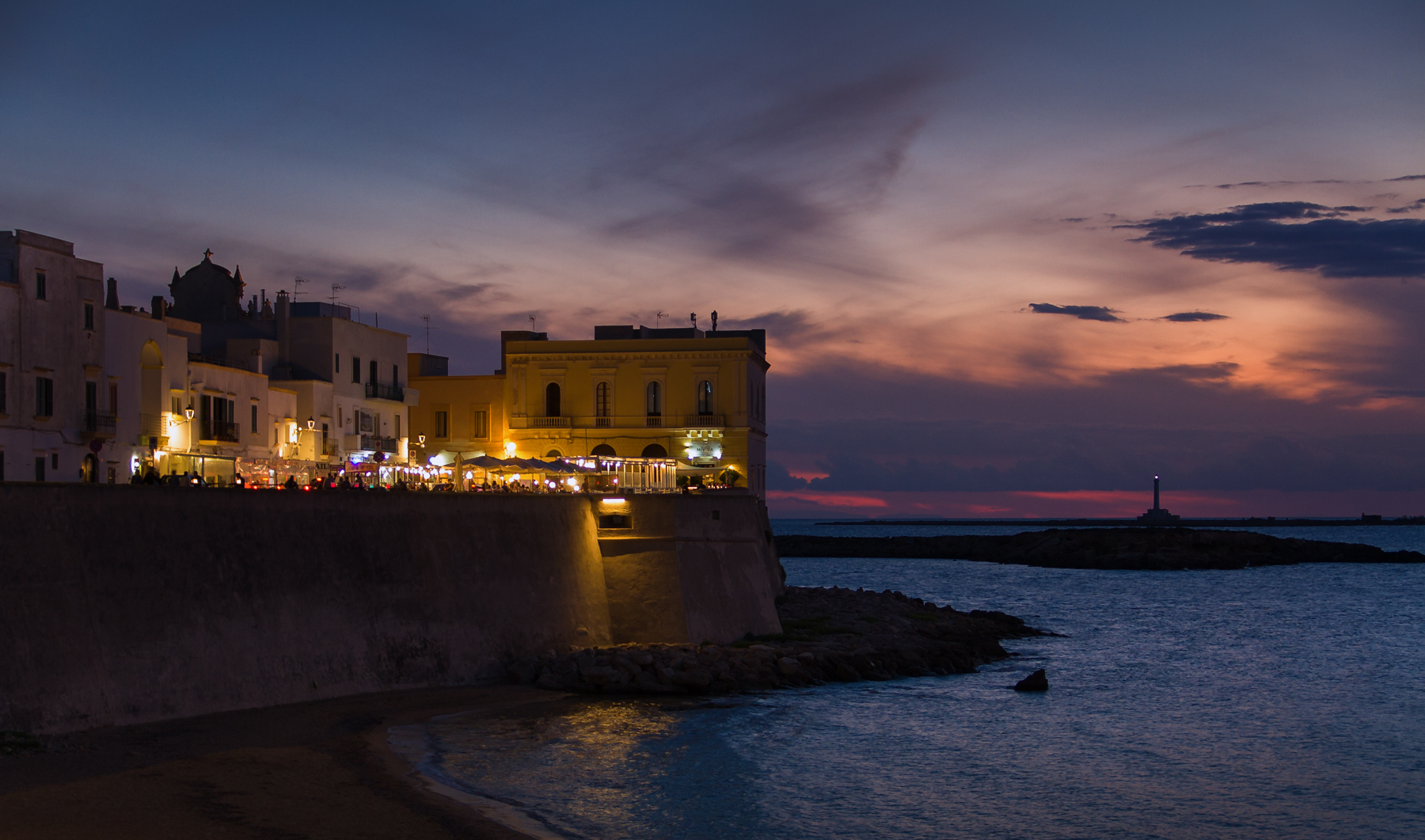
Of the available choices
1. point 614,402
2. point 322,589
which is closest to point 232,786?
point 322,589

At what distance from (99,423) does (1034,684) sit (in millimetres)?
25888

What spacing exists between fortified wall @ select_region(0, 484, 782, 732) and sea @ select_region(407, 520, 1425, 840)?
2.89 metres

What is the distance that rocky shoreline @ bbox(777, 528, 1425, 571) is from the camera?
4257 inches

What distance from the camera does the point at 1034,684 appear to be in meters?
35.3

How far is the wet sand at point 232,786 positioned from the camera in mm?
17297

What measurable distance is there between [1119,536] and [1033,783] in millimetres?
95517

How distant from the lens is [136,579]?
2228 cm

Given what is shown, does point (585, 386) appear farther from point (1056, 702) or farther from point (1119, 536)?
point (1119, 536)

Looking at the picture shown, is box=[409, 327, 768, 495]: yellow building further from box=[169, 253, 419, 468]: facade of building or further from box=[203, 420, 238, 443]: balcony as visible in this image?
box=[203, 420, 238, 443]: balcony

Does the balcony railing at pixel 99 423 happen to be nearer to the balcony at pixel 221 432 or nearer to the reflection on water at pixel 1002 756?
the balcony at pixel 221 432

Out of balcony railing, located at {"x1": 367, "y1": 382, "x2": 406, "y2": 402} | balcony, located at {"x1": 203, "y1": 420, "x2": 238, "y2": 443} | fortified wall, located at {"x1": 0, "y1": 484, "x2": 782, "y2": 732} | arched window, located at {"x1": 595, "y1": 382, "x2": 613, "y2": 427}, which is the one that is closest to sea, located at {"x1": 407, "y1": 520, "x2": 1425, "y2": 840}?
fortified wall, located at {"x1": 0, "y1": 484, "x2": 782, "y2": 732}

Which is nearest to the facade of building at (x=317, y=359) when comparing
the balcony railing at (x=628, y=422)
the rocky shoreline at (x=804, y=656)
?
the balcony railing at (x=628, y=422)

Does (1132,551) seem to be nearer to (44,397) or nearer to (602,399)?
(602,399)

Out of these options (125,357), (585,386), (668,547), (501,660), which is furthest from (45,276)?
(585,386)
